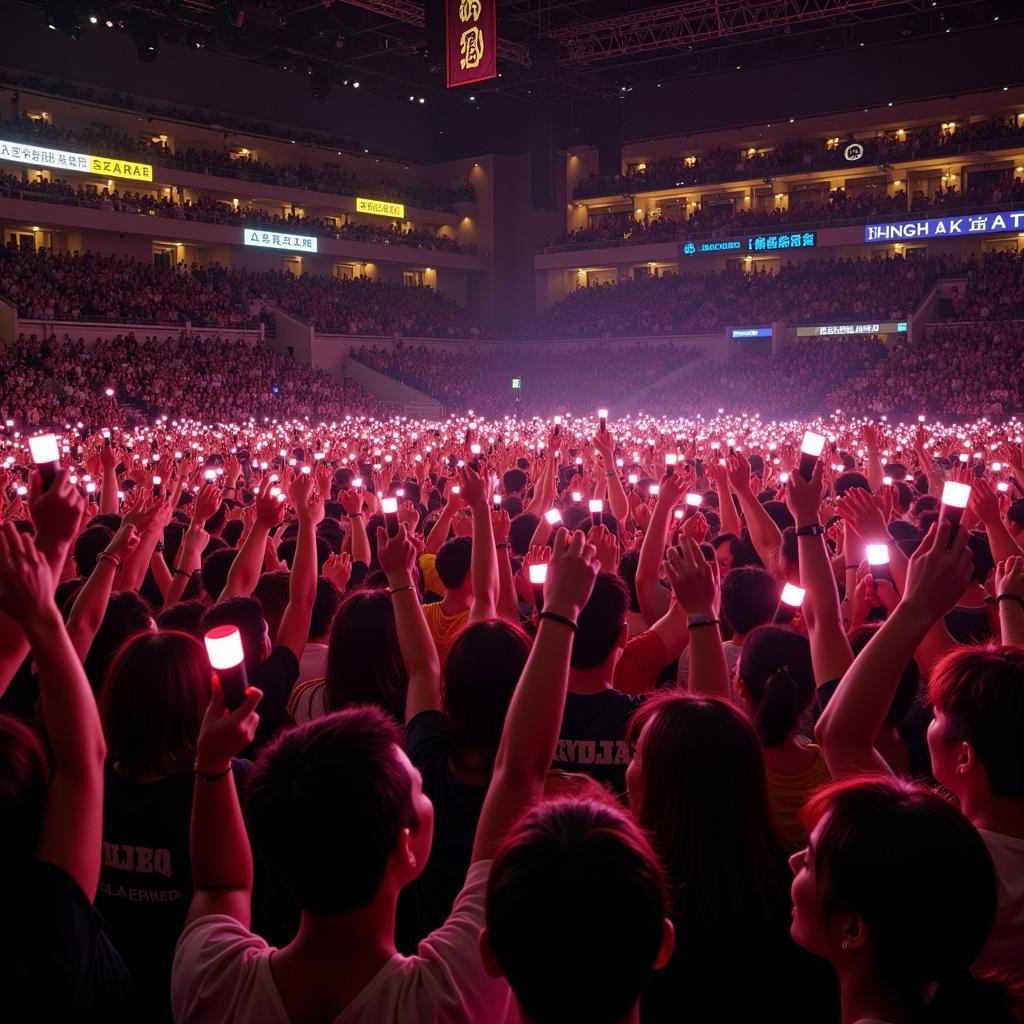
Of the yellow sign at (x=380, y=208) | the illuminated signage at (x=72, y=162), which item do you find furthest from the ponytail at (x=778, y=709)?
the yellow sign at (x=380, y=208)

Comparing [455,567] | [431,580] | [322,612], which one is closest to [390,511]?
[455,567]

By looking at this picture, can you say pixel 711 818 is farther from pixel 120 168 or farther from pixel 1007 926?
pixel 120 168

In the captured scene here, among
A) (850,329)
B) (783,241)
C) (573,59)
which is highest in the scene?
(573,59)

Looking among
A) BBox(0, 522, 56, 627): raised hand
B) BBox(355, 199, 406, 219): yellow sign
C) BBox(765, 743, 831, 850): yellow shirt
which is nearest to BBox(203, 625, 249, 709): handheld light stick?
BBox(0, 522, 56, 627): raised hand

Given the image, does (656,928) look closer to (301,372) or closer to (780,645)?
(780,645)

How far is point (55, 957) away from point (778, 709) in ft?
6.45

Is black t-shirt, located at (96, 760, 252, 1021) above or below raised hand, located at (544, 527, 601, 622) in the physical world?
below

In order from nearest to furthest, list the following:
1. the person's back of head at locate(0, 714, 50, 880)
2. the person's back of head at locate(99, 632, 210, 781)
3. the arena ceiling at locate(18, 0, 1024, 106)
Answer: the person's back of head at locate(0, 714, 50, 880) → the person's back of head at locate(99, 632, 210, 781) → the arena ceiling at locate(18, 0, 1024, 106)

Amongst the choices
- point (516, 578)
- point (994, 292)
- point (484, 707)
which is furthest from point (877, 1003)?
point (994, 292)

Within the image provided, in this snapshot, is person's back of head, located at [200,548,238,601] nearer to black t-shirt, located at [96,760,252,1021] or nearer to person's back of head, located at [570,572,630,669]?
person's back of head, located at [570,572,630,669]

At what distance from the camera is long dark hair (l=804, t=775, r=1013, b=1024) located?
5.57 ft

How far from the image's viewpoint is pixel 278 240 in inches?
1665

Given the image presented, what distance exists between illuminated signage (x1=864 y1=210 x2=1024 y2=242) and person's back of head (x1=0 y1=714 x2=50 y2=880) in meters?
41.5

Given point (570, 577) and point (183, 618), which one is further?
point (183, 618)
